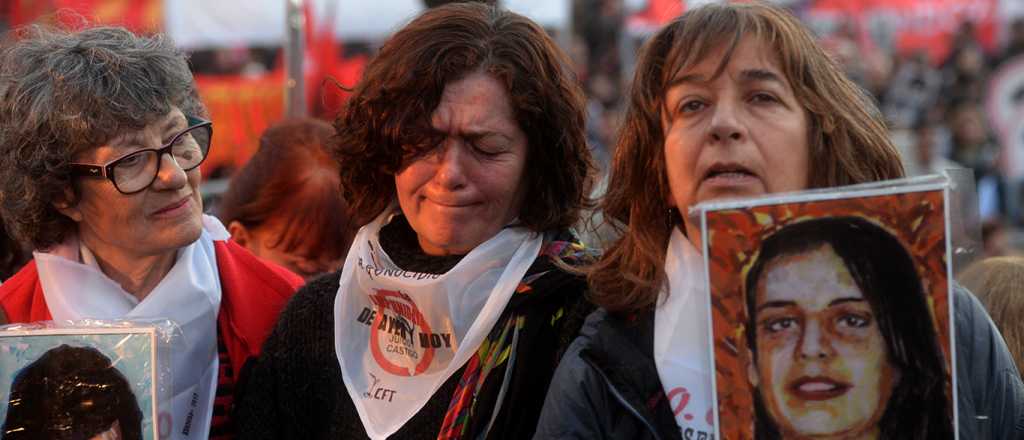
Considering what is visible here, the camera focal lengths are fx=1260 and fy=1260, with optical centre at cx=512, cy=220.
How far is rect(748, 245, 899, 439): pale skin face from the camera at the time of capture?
1.73 m

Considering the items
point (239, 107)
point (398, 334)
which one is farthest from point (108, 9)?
point (398, 334)

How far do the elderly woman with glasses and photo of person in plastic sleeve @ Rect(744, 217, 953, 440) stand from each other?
127 cm

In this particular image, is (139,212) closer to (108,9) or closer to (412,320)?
(412,320)

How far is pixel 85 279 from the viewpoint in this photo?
2.69 meters

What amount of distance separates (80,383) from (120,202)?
527 millimetres

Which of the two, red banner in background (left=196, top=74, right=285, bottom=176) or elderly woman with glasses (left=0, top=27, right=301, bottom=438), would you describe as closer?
elderly woman with glasses (left=0, top=27, right=301, bottom=438)

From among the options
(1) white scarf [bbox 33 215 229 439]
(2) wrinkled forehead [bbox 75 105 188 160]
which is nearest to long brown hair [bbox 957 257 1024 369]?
(1) white scarf [bbox 33 215 229 439]

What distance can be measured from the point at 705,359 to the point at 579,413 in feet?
0.69

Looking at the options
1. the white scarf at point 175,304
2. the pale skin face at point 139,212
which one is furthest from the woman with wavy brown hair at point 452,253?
the pale skin face at point 139,212

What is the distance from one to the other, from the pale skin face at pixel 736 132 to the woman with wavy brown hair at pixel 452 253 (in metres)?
A: 0.44

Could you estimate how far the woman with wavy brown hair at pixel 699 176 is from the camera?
1922 mm

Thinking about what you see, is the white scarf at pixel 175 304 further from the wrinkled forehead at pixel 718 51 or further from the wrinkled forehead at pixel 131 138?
the wrinkled forehead at pixel 718 51

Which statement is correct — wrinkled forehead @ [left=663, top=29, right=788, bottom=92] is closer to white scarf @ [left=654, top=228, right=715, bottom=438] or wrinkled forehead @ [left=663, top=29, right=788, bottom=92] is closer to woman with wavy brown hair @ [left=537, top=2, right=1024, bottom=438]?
woman with wavy brown hair @ [left=537, top=2, right=1024, bottom=438]

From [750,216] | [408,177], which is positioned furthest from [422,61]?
[750,216]
